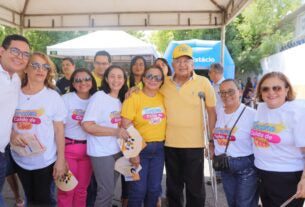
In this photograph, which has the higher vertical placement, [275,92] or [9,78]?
[9,78]

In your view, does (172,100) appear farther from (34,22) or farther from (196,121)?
(34,22)

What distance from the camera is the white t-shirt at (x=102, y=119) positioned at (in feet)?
11.1

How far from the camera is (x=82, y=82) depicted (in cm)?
362

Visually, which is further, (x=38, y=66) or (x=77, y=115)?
(x=77, y=115)

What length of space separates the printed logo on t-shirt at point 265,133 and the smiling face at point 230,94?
337 mm

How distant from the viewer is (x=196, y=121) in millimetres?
3639

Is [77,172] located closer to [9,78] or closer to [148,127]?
[148,127]

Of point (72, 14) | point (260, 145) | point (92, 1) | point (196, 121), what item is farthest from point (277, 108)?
point (72, 14)

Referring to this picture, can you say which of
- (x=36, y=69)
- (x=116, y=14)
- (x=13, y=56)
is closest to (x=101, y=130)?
(x=36, y=69)

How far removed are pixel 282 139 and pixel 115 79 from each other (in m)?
1.78

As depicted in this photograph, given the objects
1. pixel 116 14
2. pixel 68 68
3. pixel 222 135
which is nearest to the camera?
pixel 222 135

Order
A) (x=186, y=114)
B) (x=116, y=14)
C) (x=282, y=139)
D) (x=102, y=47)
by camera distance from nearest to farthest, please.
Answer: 1. (x=282, y=139)
2. (x=186, y=114)
3. (x=116, y=14)
4. (x=102, y=47)

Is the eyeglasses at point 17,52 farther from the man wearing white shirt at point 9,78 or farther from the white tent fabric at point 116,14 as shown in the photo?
the white tent fabric at point 116,14

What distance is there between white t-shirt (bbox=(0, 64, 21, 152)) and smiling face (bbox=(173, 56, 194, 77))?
1731 mm
